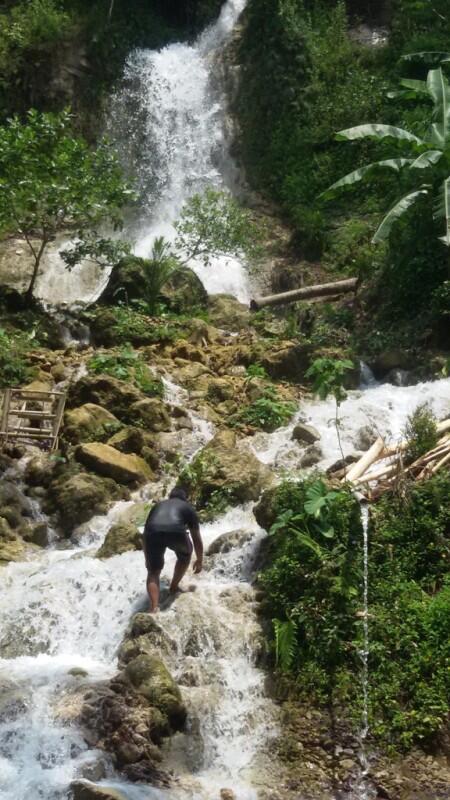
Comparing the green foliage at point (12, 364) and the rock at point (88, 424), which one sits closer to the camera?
the rock at point (88, 424)

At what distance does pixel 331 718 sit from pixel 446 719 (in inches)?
37.2

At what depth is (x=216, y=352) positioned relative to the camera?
16.7 m

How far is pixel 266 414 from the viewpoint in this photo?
1427cm

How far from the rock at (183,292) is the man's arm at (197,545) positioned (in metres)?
9.59

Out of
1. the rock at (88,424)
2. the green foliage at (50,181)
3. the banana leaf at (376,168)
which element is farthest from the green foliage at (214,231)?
the rock at (88,424)

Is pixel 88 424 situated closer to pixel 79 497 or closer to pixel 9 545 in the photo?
pixel 79 497

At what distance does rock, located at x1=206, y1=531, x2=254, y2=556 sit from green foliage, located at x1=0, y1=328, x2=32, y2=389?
5650 millimetres

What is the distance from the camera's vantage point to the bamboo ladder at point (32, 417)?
43.4 ft

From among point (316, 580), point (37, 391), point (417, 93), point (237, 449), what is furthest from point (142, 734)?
point (417, 93)

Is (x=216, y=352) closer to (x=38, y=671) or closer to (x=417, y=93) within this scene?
(x=417, y=93)

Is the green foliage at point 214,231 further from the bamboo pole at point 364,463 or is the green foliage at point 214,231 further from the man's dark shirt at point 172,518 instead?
the man's dark shirt at point 172,518

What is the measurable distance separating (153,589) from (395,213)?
8.69 m

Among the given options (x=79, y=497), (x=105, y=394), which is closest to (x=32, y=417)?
(x=105, y=394)

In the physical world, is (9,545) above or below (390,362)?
below
